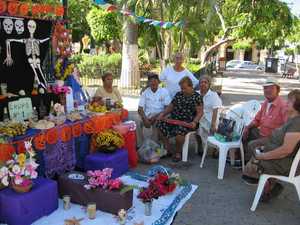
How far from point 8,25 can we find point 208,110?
121 inches

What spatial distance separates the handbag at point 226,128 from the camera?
206 inches

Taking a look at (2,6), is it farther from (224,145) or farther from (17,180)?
(224,145)

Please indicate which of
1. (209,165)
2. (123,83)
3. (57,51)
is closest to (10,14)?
(57,51)

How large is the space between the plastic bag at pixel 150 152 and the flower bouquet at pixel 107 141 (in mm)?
712

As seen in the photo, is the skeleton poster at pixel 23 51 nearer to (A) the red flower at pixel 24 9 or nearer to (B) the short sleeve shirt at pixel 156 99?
(A) the red flower at pixel 24 9

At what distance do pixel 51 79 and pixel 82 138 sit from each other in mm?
1155

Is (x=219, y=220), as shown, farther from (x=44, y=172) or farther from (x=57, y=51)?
(x=57, y=51)

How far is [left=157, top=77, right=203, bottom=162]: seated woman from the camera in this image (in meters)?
5.44

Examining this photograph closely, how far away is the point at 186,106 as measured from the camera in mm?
5531

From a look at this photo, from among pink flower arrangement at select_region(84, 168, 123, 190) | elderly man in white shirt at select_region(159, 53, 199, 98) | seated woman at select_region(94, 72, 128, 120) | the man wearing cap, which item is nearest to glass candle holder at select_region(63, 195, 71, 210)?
pink flower arrangement at select_region(84, 168, 123, 190)

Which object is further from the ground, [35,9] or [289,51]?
[35,9]

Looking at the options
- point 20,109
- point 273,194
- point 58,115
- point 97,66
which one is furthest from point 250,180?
point 97,66

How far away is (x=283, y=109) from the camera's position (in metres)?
4.71

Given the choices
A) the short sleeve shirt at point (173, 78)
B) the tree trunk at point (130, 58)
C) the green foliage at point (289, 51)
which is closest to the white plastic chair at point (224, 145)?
the short sleeve shirt at point (173, 78)
